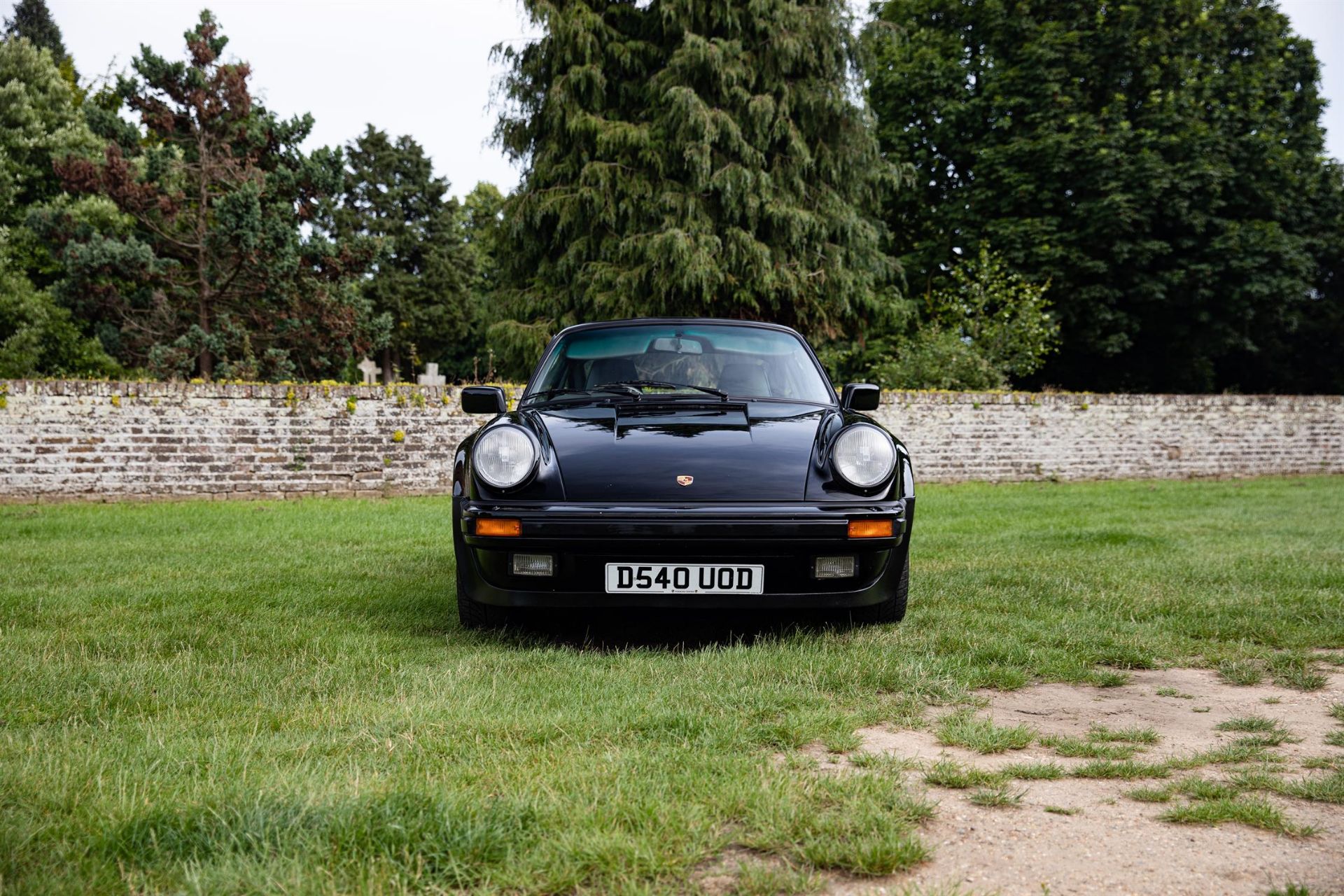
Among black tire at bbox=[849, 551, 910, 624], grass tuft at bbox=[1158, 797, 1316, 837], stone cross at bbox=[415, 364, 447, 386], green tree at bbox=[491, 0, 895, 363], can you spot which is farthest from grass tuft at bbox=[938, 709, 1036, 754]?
green tree at bbox=[491, 0, 895, 363]

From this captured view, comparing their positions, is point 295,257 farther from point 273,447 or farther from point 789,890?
point 789,890

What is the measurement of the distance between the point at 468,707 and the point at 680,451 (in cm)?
151

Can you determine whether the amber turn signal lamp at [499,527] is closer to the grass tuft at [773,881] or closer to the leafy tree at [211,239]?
the grass tuft at [773,881]

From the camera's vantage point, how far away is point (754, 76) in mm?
19766

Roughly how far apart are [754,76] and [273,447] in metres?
12.3

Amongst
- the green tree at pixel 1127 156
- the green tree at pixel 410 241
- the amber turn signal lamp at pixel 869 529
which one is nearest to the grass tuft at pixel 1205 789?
the amber turn signal lamp at pixel 869 529

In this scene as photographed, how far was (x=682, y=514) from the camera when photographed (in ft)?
13.0

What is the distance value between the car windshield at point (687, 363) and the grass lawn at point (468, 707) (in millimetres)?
1238

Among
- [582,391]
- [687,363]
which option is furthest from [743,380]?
[582,391]

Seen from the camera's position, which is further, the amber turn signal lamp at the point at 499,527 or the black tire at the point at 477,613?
the black tire at the point at 477,613

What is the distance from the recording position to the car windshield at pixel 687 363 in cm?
520

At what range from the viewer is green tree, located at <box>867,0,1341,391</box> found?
24.5 m

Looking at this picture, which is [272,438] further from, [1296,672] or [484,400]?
[1296,672]

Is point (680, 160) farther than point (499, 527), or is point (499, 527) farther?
point (680, 160)
